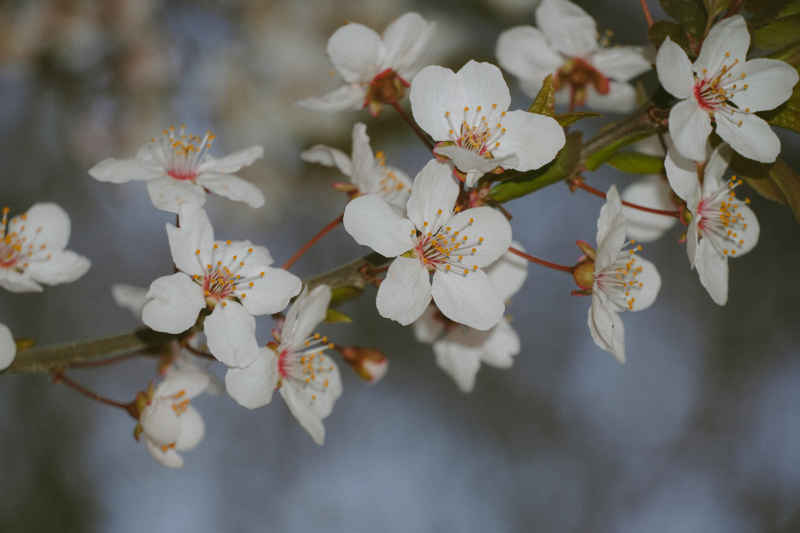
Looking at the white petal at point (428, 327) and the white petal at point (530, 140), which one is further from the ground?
the white petal at point (530, 140)

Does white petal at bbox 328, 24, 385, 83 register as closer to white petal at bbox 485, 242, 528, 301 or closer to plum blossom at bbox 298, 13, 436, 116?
plum blossom at bbox 298, 13, 436, 116

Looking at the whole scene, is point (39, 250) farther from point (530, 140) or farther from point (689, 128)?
point (689, 128)

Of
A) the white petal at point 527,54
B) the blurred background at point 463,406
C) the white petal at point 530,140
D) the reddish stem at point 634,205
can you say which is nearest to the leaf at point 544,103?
the white petal at point 530,140

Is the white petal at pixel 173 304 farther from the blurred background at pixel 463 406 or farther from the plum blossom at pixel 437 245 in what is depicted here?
the blurred background at pixel 463 406

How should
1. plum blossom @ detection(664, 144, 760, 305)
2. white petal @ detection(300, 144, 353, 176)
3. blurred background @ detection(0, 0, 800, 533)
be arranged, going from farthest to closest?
blurred background @ detection(0, 0, 800, 533), white petal @ detection(300, 144, 353, 176), plum blossom @ detection(664, 144, 760, 305)

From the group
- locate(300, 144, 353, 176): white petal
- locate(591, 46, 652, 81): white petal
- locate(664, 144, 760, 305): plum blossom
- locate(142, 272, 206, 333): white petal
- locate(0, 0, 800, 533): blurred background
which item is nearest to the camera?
locate(142, 272, 206, 333): white petal

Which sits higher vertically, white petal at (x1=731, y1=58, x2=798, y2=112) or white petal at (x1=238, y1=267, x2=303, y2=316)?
white petal at (x1=731, y1=58, x2=798, y2=112)

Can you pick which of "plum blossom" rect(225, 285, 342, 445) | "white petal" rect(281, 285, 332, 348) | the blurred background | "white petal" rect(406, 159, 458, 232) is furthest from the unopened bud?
the blurred background

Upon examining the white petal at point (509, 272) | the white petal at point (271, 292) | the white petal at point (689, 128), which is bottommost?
the white petal at point (509, 272)
